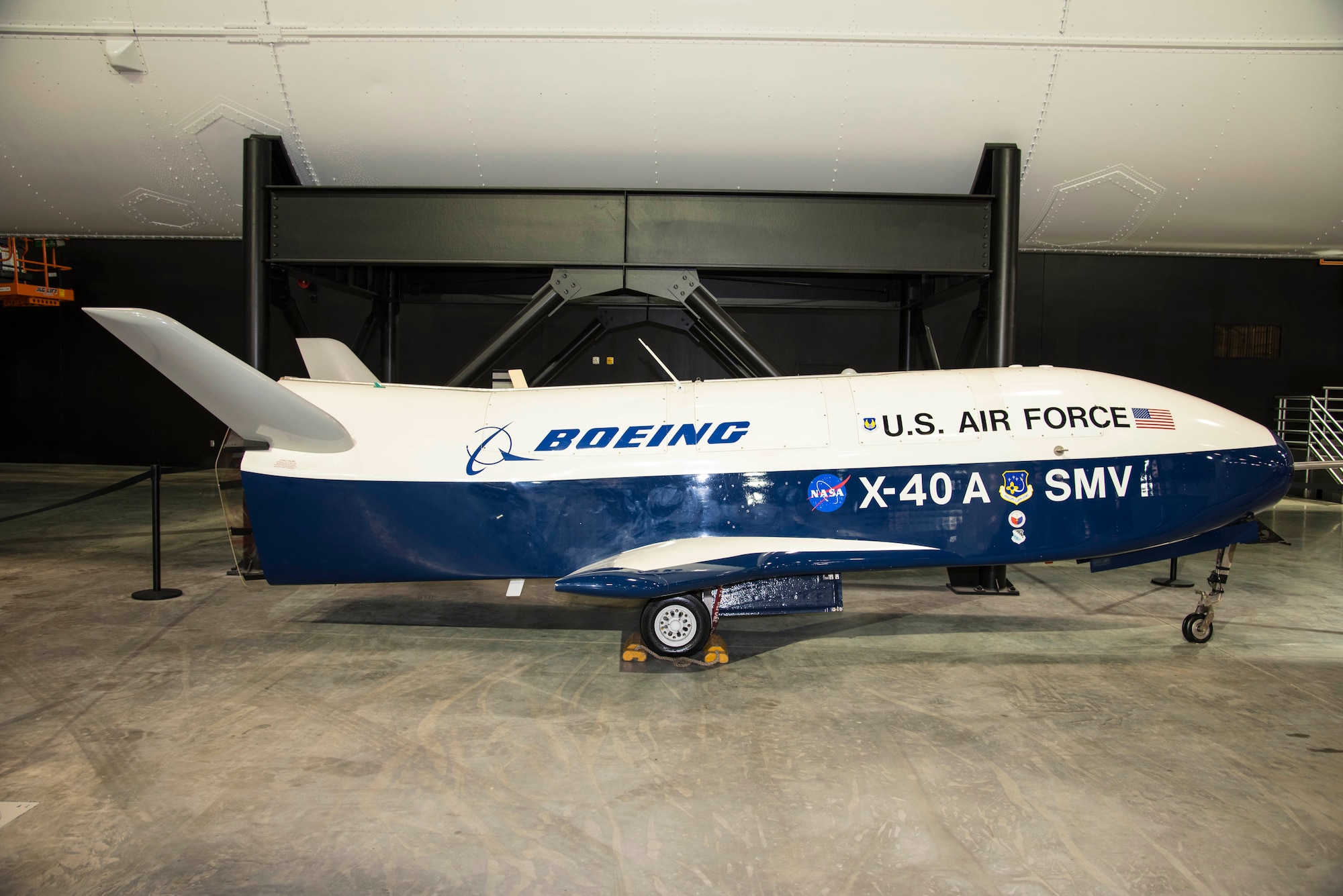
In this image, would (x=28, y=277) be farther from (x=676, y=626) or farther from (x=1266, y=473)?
(x=1266, y=473)

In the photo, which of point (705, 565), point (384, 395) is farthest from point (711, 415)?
point (384, 395)

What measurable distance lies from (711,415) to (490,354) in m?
2.41

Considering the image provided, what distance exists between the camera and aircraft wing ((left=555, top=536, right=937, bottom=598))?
450 cm

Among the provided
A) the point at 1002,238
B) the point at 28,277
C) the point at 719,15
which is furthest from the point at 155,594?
the point at 28,277

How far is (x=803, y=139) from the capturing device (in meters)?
5.86

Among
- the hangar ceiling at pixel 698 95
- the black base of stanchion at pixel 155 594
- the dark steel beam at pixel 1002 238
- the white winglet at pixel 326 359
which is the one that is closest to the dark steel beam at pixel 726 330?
the hangar ceiling at pixel 698 95

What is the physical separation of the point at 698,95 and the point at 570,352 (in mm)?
5670

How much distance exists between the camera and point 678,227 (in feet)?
20.9

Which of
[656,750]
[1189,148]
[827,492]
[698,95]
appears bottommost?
[656,750]

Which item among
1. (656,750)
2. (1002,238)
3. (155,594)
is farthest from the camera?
(155,594)

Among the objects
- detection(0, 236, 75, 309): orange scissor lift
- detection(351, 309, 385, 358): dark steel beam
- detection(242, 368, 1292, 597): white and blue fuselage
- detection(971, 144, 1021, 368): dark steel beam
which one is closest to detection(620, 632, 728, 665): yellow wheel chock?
detection(242, 368, 1292, 597): white and blue fuselage

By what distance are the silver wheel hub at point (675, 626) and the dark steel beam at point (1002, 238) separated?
11.9 ft

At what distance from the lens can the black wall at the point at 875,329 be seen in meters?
15.9

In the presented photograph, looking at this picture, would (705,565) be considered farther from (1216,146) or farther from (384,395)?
(1216,146)
